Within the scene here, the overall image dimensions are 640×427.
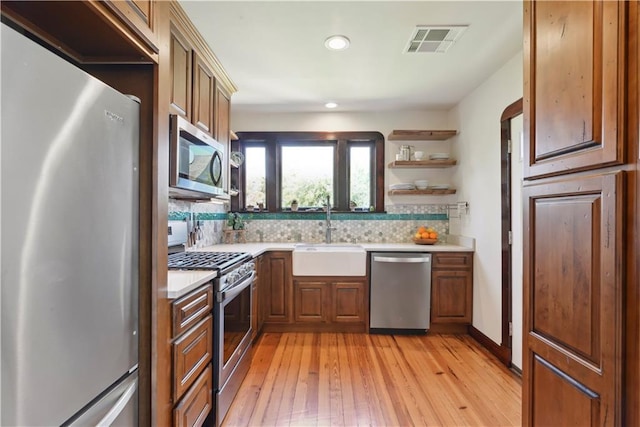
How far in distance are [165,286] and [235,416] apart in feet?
3.77

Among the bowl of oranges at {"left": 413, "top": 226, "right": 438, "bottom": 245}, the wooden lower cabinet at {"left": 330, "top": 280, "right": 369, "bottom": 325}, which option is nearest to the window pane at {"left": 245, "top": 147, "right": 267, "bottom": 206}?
the wooden lower cabinet at {"left": 330, "top": 280, "right": 369, "bottom": 325}

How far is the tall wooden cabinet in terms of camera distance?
0.81 metres

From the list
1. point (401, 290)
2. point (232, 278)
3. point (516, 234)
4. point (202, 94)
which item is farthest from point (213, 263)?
point (516, 234)

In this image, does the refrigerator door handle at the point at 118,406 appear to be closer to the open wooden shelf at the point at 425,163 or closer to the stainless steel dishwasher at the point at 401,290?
the stainless steel dishwasher at the point at 401,290

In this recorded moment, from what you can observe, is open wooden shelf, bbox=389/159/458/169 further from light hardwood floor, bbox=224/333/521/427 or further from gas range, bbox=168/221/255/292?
gas range, bbox=168/221/255/292

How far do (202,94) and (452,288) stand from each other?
2.94m

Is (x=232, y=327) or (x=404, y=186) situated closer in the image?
(x=232, y=327)

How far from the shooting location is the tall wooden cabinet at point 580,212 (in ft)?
2.64

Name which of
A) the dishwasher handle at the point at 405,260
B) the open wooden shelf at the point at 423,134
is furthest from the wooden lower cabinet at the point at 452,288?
the open wooden shelf at the point at 423,134

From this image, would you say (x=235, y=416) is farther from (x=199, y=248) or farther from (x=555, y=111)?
(x=555, y=111)

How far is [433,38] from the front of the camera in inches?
83.0

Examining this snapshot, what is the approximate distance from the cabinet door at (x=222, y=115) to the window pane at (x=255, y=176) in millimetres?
1016

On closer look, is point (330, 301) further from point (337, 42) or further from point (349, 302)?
point (337, 42)

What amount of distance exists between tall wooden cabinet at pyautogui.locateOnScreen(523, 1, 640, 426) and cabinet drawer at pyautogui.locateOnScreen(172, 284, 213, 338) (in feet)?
4.81
